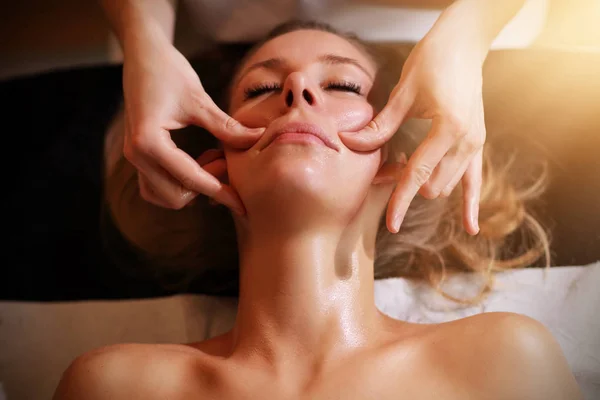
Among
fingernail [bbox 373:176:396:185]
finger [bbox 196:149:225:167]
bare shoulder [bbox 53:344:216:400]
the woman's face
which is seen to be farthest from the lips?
bare shoulder [bbox 53:344:216:400]

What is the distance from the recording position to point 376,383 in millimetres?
885

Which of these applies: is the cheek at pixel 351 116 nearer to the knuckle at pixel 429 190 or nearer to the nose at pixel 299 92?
the nose at pixel 299 92

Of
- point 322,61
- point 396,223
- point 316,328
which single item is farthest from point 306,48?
point 316,328

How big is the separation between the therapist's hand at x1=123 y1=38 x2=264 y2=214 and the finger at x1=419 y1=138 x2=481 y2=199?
322 mm

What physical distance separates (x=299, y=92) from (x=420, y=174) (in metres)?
0.26

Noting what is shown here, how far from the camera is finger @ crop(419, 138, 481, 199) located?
92 centimetres

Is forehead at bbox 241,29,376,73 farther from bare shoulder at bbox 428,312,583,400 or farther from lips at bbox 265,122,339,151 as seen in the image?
bare shoulder at bbox 428,312,583,400

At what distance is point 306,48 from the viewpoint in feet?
3.34

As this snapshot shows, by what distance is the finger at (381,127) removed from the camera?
0.90 metres

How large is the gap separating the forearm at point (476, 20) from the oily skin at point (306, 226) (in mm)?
199

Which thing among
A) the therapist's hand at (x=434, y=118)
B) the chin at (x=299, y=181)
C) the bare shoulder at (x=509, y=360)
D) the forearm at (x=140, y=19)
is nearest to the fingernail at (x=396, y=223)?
the therapist's hand at (x=434, y=118)

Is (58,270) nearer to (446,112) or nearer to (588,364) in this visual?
(446,112)

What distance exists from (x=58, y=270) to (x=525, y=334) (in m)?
1.20

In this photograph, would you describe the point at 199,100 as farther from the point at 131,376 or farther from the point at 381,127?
the point at 131,376
